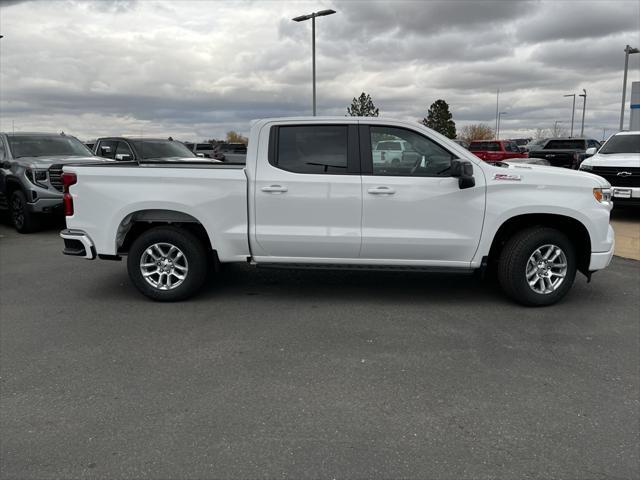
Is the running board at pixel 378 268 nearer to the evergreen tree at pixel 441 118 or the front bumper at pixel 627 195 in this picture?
the front bumper at pixel 627 195

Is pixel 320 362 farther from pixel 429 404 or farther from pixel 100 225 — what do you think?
pixel 100 225

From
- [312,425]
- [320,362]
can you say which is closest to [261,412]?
[312,425]

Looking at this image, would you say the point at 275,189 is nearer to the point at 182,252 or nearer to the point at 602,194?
the point at 182,252

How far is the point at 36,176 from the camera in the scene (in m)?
10.2

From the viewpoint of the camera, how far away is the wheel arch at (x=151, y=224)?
18.8 ft

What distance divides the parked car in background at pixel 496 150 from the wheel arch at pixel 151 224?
2075 centimetres

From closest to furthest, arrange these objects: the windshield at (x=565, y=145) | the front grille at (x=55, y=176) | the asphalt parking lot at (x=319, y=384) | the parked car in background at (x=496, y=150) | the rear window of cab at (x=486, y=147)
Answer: the asphalt parking lot at (x=319, y=384), the front grille at (x=55, y=176), the windshield at (x=565, y=145), the parked car in background at (x=496, y=150), the rear window of cab at (x=486, y=147)

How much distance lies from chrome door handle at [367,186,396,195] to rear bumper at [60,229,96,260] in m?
2.92

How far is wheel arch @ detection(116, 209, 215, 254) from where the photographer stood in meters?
5.73

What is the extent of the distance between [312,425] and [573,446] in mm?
1450

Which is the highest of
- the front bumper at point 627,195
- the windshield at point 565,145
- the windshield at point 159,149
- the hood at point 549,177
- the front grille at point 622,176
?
the windshield at point 565,145

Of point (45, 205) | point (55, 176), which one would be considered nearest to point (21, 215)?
point (45, 205)

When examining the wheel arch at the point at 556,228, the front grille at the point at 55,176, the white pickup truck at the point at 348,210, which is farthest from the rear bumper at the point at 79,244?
the front grille at the point at 55,176

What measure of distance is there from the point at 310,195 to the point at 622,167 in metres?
8.59
